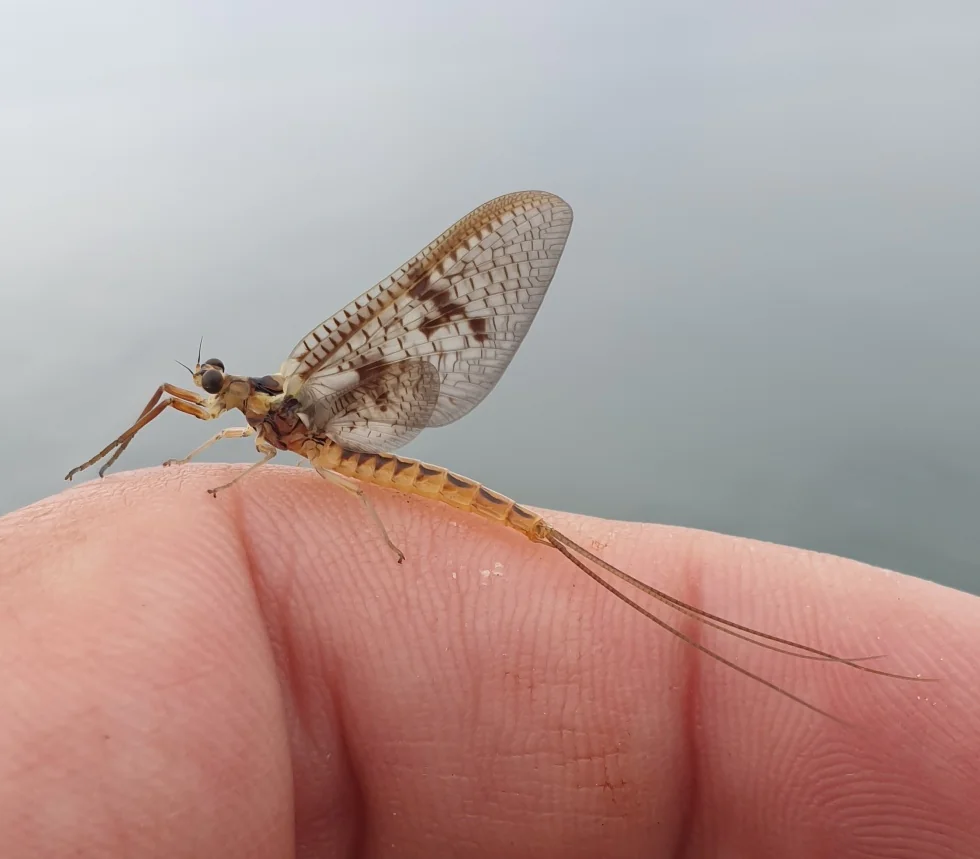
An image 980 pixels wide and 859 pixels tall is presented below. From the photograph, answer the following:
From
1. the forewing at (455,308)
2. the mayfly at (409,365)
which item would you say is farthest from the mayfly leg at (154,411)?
the forewing at (455,308)

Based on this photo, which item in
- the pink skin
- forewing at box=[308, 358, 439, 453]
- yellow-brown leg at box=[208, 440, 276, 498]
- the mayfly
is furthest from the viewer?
forewing at box=[308, 358, 439, 453]

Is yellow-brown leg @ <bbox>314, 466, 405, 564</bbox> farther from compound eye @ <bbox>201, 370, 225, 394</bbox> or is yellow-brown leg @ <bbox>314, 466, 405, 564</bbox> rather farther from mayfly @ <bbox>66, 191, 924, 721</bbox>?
compound eye @ <bbox>201, 370, 225, 394</bbox>

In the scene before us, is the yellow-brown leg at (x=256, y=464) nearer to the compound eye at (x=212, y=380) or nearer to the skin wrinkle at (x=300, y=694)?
the skin wrinkle at (x=300, y=694)

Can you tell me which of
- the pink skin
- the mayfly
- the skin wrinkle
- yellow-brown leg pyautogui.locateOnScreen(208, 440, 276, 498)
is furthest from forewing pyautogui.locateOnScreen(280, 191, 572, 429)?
the skin wrinkle

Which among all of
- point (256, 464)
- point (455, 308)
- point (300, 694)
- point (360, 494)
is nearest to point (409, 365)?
point (455, 308)

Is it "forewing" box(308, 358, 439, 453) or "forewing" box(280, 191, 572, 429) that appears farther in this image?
"forewing" box(308, 358, 439, 453)

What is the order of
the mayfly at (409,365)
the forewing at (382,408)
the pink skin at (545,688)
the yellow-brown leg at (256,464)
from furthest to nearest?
the forewing at (382,408), the mayfly at (409,365), the yellow-brown leg at (256,464), the pink skin at (545,688)

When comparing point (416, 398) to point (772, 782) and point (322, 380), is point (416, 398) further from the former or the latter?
point (772, 782)

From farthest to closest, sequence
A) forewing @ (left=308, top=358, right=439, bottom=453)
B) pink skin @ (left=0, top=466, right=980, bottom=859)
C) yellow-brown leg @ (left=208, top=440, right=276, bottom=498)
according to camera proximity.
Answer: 1. forewing @ (left=308, top=358, right=439, bottom=453)
2. yellow-brown leg @ (left=208, top=440, right=276, bottom=498)
3. pink skin @ (left=0, top=466, right=980, bottom=859)
